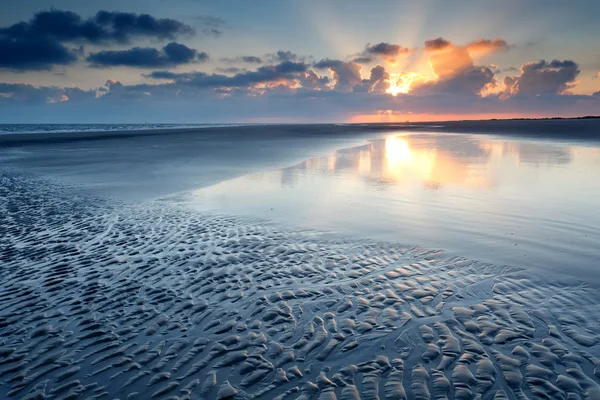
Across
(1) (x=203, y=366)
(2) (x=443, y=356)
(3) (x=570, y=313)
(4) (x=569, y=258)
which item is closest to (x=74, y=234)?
(1) (x=203, y=366)

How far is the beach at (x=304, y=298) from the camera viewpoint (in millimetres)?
4973

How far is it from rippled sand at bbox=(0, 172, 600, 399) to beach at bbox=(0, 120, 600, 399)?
0.11 ft

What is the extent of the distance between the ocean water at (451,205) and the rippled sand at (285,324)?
1528 mm

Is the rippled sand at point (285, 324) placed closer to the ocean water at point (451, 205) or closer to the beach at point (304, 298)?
the beach at point (304, 298)

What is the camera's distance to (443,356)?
536 centimetres

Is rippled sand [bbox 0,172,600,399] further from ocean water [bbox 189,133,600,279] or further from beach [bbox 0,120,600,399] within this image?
ocean water [bbox 189,133,600,279]

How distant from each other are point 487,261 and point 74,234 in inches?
508

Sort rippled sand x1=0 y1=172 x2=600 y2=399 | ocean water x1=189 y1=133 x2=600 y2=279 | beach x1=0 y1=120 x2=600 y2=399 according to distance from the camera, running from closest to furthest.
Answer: rippled sand x1=0 y1=172 x2=600 y2=399 → beach x1=0 y1=120 x2=600 y2=399 → ocean water x1=189 y1=133 x2=600 y2=279

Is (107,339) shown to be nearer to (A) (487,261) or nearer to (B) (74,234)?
(B) (74,234)

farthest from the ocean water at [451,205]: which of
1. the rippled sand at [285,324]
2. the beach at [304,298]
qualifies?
the rippled sand at [285,324]

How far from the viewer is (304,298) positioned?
7312 millimetres

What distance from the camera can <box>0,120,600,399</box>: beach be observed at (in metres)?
4.97

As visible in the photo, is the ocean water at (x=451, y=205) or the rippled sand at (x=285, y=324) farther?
the ocean water at (x=451, y=205)

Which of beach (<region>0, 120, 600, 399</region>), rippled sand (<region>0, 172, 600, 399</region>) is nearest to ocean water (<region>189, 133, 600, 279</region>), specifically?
beach (<region>0, 120, 600, 399</region>)
